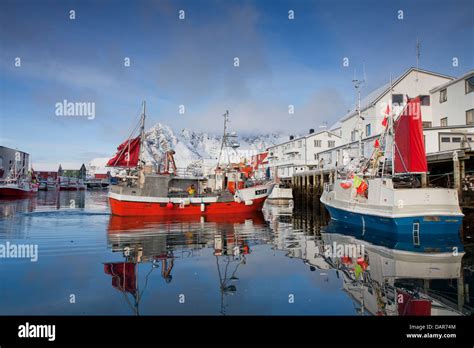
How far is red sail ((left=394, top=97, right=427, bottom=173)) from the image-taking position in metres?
19.2

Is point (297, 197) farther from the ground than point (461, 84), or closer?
closer

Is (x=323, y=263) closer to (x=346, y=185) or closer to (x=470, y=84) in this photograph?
(x=346, y=185)

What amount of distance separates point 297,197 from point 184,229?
127 feet

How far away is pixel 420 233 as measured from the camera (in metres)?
17.1

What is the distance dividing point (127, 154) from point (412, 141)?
22768mm

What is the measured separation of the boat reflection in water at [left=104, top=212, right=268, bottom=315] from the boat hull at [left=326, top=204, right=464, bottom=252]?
6.64 metres

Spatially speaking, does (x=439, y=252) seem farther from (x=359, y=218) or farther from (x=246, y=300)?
(x=246, y=300)

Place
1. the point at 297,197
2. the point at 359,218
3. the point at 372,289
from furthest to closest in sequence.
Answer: the point at 297,197, the point at 359,218, the point at 372,289

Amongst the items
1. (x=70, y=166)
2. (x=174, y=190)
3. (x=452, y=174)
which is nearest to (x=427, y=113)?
(x=452, y=174)

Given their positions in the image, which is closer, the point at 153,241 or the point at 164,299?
the point at 164,299

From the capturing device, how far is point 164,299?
840 cm

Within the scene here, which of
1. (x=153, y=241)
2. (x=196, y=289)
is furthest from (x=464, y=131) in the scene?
(x=196, y=289)

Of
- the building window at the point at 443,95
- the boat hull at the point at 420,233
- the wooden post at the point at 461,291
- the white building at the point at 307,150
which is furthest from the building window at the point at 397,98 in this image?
the wooden post at the point at 461,291
